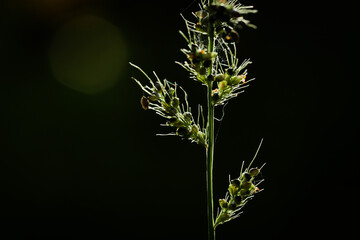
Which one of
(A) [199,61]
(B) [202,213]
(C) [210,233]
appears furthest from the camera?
(B) [202,213]

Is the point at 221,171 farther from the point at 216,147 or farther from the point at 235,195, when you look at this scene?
the point at 235,195

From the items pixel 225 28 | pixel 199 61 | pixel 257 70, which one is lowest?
pixel 199 61

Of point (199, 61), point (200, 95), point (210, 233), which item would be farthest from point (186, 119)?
point (200, 95)

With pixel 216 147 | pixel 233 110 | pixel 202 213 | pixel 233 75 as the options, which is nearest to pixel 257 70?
pixel 233 110

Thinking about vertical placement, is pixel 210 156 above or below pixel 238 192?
above

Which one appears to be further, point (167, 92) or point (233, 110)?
point (233, 110)

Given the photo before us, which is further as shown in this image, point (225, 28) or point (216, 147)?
point (216, 147)

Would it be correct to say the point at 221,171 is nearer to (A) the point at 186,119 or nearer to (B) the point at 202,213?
(B) the point at 202,213

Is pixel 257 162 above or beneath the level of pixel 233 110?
beneath

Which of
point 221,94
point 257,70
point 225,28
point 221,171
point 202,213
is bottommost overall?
point 202,213

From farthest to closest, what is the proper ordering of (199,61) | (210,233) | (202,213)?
(202,213), (210,233), (199,61)
